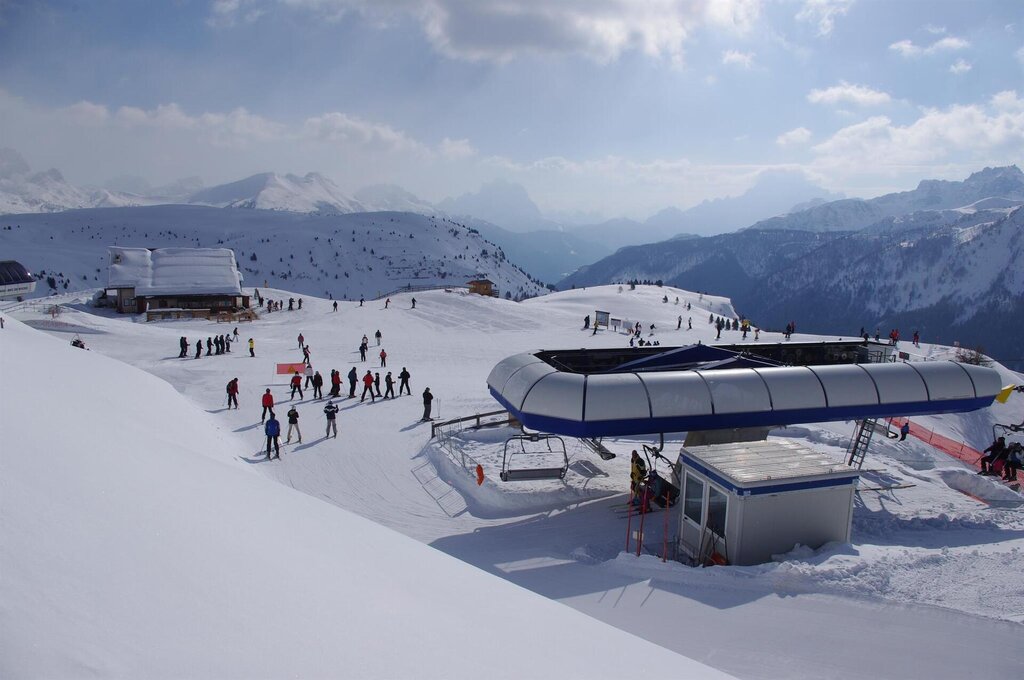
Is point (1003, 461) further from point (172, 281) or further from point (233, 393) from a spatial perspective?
point (172, 281)

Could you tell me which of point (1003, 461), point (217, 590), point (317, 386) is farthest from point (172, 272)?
point (1003, 461)

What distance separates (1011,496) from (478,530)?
1270 centimetres

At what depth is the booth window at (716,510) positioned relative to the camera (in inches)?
404

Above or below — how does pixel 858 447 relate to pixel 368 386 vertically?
below

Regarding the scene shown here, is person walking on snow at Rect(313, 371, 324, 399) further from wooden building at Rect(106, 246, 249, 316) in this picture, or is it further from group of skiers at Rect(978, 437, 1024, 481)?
wooden building at Rect(106, 246, 249, 316)

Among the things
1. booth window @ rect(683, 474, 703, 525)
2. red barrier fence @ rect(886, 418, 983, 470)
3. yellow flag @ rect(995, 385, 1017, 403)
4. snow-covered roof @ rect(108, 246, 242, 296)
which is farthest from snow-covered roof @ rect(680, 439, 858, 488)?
snow-covered roof @ rect(108, 246, 242, 296)

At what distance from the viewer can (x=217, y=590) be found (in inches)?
160

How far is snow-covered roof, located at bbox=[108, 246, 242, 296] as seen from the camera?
46406 mm

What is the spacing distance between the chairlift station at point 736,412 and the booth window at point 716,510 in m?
0.02

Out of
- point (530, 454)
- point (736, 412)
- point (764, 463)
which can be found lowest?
point (530, 454)

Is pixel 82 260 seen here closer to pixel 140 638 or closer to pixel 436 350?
pixel 436 350

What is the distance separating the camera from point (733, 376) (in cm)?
1289

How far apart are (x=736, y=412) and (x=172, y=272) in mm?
47771

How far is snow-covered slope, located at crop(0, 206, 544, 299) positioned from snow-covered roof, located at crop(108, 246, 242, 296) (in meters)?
35.4
